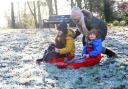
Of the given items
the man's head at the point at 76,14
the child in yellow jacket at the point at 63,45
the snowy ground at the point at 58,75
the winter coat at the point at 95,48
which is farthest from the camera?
the child in yellow jacket at the point at 63,45

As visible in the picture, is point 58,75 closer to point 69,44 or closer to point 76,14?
point 69,44

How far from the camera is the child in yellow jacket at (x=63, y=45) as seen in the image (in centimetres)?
1044

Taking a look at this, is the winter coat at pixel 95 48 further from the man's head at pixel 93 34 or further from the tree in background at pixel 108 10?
the tree in background at pixel 108 10

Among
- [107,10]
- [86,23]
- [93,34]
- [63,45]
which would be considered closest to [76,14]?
[86,23]

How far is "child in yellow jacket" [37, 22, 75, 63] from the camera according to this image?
10.4 metres

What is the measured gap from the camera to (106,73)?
952 centimetres

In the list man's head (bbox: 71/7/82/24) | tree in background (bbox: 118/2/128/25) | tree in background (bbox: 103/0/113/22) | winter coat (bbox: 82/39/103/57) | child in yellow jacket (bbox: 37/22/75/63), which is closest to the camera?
winter coat (bbox: 82/39/103/57)

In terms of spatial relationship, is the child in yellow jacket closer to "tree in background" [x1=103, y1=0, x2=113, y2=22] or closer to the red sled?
the red sled

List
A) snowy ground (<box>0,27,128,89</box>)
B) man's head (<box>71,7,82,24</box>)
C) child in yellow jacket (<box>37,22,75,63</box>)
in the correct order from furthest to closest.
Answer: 1. child in yellow jacket (<box>37,22,75,63</box>)
2. man's head (<box>71,7,82,24</box>)
3. snowy ground (<box>0,27,128,89</box>)

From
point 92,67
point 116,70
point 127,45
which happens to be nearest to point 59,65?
point 92,67

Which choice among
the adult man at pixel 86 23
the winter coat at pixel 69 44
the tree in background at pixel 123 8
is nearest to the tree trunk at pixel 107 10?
the tree in background at pixel 123 8

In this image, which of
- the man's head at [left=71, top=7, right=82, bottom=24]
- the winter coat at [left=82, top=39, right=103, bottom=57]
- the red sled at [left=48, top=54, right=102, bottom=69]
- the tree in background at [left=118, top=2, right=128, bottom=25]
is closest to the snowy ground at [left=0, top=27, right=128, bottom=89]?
the red sled at [left=48, top=54, right=102, bottom=69]

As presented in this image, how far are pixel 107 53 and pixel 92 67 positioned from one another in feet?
4.46

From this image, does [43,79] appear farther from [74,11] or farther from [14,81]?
[74,11]
